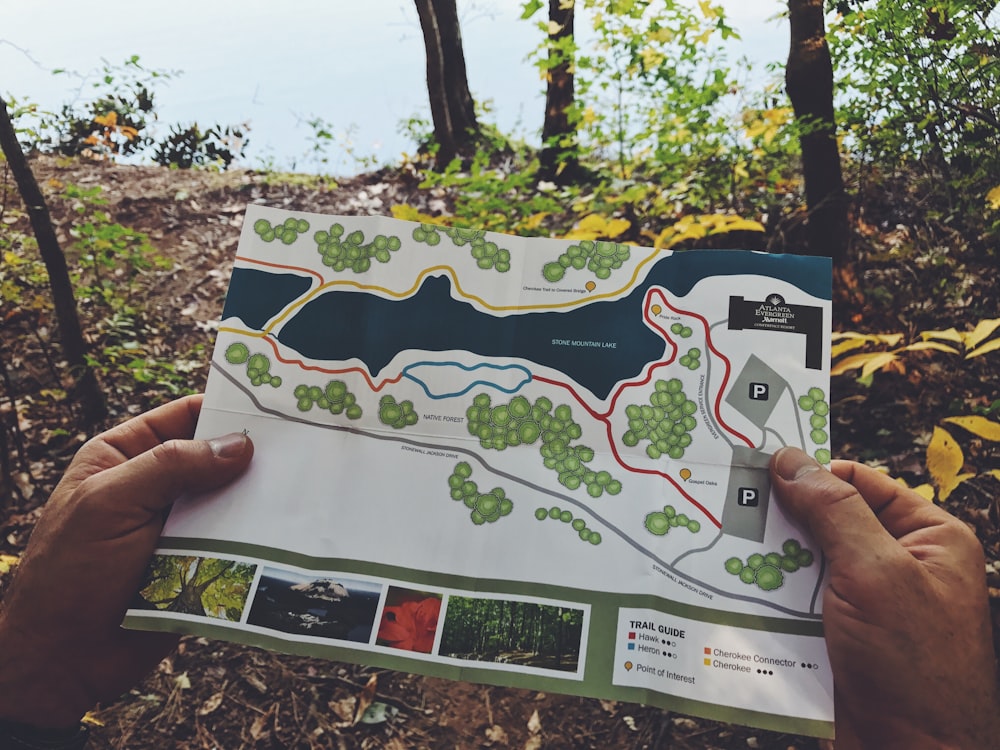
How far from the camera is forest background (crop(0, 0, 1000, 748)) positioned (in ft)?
5.48

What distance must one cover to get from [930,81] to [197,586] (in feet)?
7.08

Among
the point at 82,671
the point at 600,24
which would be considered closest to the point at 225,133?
the point at 600,24

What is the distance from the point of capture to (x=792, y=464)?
1.10 metres

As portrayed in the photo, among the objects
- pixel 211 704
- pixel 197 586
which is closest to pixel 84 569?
pixel 197 586

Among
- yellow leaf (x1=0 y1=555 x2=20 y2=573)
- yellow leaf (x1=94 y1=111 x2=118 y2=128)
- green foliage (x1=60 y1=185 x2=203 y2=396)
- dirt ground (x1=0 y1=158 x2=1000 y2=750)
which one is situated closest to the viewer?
dirt ground (x1=0 y1=158 x2=1000 y2=750)

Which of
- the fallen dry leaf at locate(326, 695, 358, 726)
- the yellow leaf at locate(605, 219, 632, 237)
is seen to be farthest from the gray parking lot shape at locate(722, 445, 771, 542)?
the fallen dry leaf at locate(326, 695, 358, 726)

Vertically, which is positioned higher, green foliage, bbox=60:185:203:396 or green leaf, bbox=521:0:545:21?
green leaf, bbox=521:0:545:21

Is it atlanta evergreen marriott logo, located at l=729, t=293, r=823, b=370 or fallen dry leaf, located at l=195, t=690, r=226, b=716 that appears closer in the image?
atlanta evergreen marriott logo, located at l=729, t=293, r=823, b=370

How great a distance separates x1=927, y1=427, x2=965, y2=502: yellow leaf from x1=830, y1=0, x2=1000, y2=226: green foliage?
76 centimetres

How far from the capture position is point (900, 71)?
1.61m

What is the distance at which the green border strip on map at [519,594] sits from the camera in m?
1.04

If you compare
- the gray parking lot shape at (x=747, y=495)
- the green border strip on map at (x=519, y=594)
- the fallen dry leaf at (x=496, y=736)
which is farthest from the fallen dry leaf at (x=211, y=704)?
the gray parking lot shape at (x=747, y=495)

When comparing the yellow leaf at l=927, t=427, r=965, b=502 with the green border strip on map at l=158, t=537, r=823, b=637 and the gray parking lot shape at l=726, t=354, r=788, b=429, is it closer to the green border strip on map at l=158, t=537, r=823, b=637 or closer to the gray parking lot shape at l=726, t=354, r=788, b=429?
the gray parking lot shape at l=726, t=354, r=788, b=429

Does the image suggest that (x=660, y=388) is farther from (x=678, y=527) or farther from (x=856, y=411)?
(x=856, y=411)
